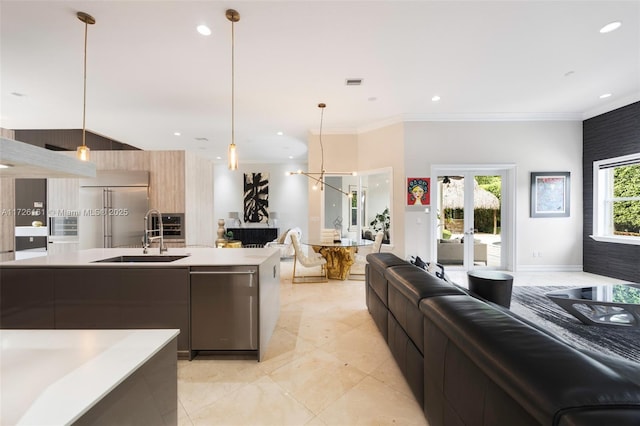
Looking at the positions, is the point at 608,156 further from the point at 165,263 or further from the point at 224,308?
the point at 165,263

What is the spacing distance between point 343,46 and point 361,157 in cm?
302

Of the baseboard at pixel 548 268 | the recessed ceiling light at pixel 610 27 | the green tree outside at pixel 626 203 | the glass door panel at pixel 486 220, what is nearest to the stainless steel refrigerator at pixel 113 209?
the glass door panel at pixel 486 220

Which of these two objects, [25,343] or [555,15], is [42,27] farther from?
[555,15]

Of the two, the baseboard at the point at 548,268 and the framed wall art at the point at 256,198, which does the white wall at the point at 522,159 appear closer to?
the baseboard at the point at 548,268

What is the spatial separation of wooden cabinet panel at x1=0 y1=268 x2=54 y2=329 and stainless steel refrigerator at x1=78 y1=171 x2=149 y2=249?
2436 mm

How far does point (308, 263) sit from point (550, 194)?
4948 millimetres

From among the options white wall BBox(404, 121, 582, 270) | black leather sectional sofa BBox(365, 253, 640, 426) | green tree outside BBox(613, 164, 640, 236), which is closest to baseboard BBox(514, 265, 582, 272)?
white wall BBox(404, 121, 582, 270)

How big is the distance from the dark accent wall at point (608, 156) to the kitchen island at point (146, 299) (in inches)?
242

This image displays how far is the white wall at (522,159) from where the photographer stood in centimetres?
521

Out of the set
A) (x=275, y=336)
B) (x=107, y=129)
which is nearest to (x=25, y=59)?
(x=107, y=129)

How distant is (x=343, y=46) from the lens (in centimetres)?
294

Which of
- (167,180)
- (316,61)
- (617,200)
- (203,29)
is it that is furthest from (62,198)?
(617,200)

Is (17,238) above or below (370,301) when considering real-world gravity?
above

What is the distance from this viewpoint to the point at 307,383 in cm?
202
